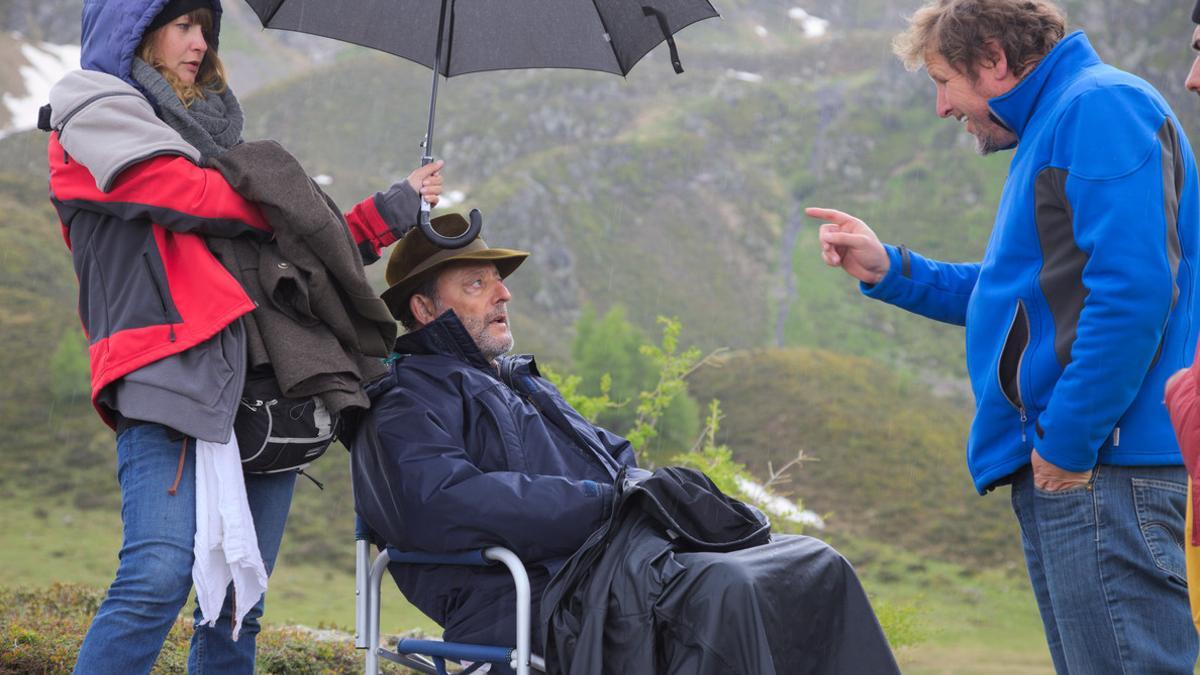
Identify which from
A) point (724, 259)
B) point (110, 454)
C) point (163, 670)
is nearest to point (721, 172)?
point (724, 259)

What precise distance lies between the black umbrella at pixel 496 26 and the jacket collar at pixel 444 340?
30.0 inches

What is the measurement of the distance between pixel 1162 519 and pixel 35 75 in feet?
160

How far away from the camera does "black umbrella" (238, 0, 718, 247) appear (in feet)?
11.6

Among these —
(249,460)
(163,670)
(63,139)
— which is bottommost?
(163,670)

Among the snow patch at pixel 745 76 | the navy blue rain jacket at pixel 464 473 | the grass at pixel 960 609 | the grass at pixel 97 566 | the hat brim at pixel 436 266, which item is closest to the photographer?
the navy blue rain jacket at pixel 464 473

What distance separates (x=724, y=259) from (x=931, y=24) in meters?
32.6

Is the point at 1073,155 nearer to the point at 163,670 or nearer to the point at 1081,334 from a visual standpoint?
the point at 1081,334

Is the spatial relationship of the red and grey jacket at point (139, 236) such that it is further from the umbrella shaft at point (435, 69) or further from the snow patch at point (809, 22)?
the snow patch at point (809, 22)

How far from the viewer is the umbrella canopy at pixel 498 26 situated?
3.54 m

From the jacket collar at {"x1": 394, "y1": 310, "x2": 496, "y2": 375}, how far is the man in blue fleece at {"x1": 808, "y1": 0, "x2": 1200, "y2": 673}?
1.45 meters

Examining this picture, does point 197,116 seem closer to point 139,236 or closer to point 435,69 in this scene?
point 139,236

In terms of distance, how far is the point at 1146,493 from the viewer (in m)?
2.31

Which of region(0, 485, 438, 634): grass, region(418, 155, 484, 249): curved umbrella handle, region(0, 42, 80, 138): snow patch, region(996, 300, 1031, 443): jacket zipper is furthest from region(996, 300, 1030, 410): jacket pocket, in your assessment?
region(0, 42, 80, 138): snow patch

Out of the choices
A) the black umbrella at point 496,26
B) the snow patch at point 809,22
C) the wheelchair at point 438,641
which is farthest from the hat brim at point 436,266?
the snow patch at point 809,22
